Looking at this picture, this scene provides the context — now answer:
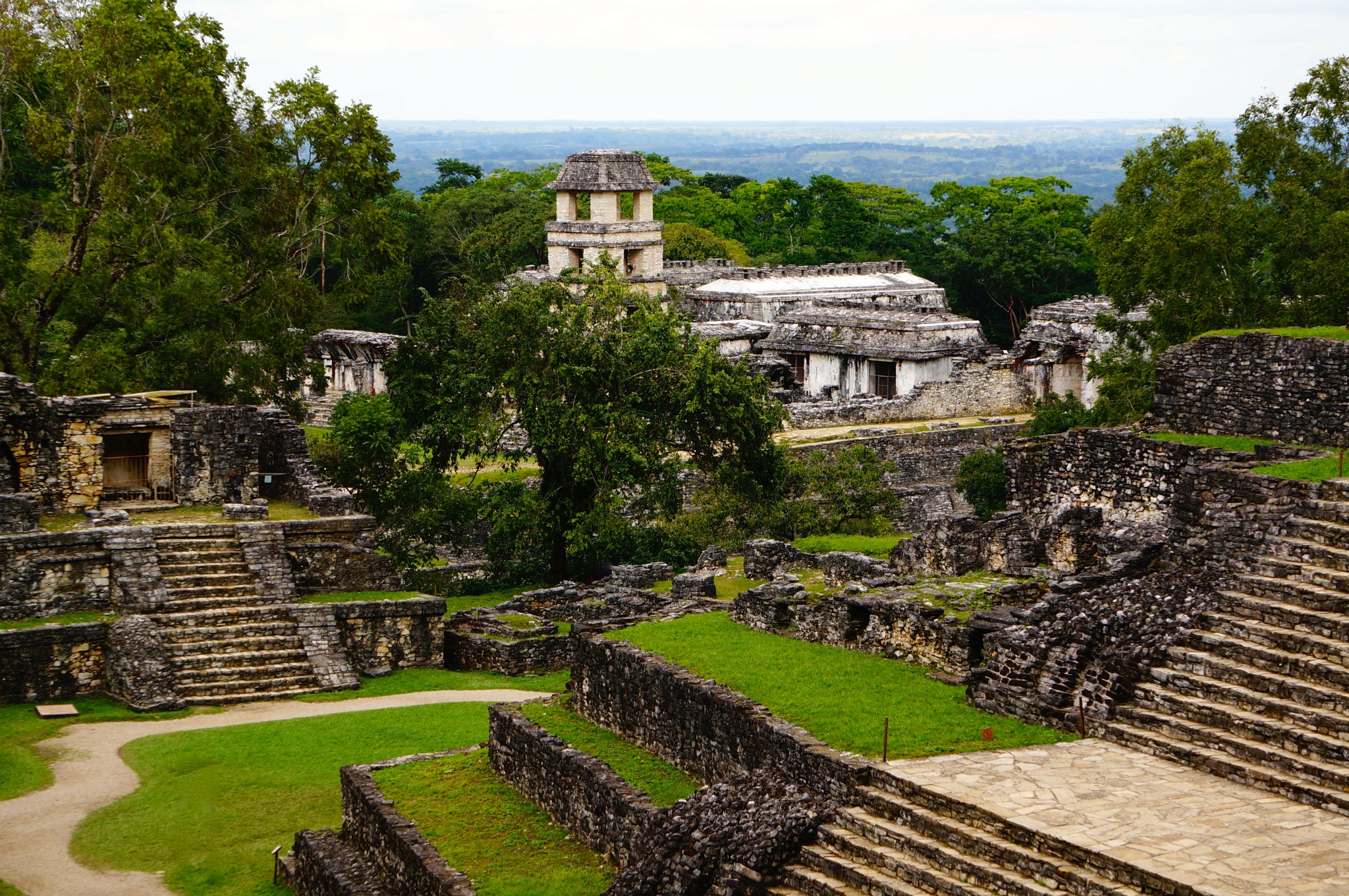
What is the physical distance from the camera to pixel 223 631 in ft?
68.0

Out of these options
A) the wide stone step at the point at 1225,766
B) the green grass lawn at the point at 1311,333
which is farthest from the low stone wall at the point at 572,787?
the green grass lawn at the point at 1311,333

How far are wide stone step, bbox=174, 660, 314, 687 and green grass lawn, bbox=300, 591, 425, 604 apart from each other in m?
1.48

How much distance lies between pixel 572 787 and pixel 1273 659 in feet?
20.9

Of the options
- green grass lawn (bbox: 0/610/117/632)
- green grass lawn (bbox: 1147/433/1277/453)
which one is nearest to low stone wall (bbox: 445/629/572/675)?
green grass lawn (bbox: 0/610/117/632)

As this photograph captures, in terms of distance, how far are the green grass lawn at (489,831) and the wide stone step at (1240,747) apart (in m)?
4.78

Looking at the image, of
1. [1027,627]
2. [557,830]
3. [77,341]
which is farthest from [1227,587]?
[77,341]

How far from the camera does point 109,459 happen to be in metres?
24.4

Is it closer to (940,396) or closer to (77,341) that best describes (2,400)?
(77,341)

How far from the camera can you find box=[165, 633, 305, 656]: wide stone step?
20312 millimetres

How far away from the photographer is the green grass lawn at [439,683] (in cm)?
2053

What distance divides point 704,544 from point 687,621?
34.6 ft

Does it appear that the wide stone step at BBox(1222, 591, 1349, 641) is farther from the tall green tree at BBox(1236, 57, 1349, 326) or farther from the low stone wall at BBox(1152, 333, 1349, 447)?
the tall green tree at BBox(1236, 57, 1349, 326)

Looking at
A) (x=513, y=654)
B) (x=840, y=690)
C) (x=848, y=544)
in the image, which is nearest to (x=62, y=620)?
(x=513, y=654)

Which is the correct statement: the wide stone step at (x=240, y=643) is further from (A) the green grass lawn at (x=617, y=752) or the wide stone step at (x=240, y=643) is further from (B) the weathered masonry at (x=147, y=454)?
(A) the green grass lawn at (x=617, y=752)
